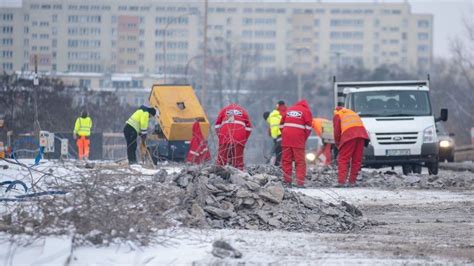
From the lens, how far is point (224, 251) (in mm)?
9586

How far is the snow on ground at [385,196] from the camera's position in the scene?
1706 centimetres

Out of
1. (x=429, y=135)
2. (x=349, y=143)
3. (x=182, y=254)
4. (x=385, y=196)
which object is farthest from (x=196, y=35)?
(x=182, y=254)

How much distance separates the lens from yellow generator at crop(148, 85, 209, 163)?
107 feet

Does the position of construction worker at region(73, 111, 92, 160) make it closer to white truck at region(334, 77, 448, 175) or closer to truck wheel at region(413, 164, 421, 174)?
white truck at region(334, 77, 448, 175)

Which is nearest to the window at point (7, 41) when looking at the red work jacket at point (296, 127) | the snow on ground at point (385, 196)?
the red work jacket at point (296, 127)

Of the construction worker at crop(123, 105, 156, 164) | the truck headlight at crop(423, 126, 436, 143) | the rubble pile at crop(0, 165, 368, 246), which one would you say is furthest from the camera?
the construction worker at crop(123, 105, 156, 164)

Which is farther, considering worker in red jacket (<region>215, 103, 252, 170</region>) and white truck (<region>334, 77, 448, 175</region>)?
white truck (<region>334, 77, 448, 175</region>)

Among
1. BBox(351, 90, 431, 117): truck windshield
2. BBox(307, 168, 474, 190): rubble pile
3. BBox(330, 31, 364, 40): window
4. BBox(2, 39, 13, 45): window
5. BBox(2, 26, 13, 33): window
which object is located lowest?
BBox(307, 168, 474, 190): rubble pile

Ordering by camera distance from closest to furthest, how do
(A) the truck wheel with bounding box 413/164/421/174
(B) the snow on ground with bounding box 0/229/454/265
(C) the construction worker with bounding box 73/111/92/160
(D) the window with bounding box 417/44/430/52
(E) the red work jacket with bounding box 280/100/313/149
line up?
(B) the snow on ground with bounding box 0/229/454/265 < (E) the red work jacket with bounding box 280/100/313/149 < (A) the truck wheel with bounding box 413/164/421/174 < (C) the construction worker with bounding box 73/111/92/160 < (D) the window with bounding box 417/44/430/52

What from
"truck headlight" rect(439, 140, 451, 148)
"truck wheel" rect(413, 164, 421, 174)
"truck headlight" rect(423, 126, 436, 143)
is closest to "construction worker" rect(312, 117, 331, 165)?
"truck wheel" rect(413, 164, 421, 174)

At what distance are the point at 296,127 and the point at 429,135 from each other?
21.9 ft

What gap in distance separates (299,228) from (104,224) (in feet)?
10.2

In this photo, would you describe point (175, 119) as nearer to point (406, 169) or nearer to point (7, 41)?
point (7, 41)

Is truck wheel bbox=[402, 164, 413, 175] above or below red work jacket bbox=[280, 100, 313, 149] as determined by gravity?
below
